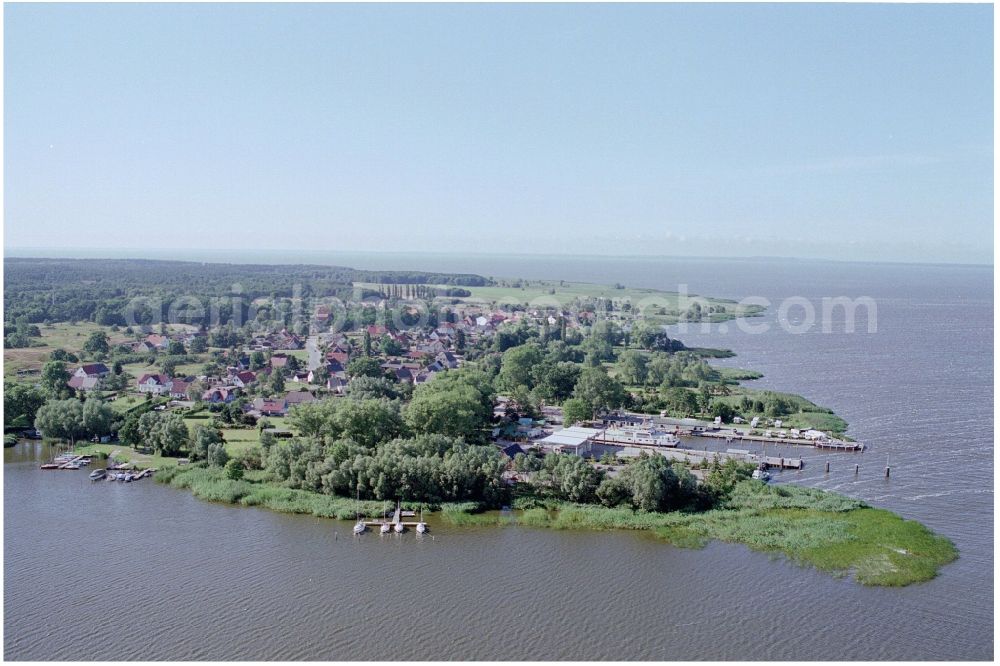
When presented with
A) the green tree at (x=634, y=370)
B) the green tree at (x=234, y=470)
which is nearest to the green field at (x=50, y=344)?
the green tree at (x=234, y=470)

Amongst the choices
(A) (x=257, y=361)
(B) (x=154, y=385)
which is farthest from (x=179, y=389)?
(A) (x=257, y=361)

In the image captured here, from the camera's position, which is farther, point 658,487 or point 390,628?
point 658,487

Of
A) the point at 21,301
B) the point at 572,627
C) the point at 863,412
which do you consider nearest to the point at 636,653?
the point at 572,627

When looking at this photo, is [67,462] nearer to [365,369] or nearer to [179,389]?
[179,389]

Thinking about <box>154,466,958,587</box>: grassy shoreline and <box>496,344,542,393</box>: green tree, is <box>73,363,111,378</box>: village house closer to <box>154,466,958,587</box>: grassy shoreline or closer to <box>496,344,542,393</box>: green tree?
<box>154,466,958,587</box>: grassy shoreline

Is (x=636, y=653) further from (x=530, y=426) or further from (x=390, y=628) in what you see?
(x=530, y=426)

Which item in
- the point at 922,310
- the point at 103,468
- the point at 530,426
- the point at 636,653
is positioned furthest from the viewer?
the point at 922,310
